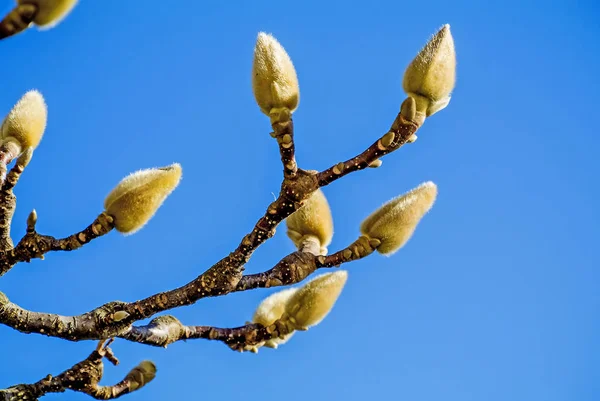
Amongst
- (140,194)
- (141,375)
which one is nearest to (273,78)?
(140,194)

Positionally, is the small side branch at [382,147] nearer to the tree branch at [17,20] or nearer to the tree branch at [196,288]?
the tree branch at [196,288]

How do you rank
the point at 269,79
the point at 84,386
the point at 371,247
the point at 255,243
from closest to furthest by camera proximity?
the point at 269,79 → the point at 255,243 → the point at 371,247 → the point at 84,386

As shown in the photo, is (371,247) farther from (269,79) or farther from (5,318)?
(5,318)

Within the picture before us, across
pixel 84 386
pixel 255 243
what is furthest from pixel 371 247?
pixel 84 386

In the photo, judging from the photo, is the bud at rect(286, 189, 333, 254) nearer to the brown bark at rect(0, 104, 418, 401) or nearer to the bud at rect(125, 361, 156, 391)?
the brown bark at rect(0, 104, 418, 401)

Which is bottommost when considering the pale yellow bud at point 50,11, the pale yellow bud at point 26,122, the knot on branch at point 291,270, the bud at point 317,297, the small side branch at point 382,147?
the bud at point 317,297

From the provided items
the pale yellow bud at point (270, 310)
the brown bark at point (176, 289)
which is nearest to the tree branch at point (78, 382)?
the brown bark at point (176, 289)

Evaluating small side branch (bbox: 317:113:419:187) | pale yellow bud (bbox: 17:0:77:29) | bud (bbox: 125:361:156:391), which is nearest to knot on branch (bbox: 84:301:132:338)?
bud (bbox: 125:361:156:391)
